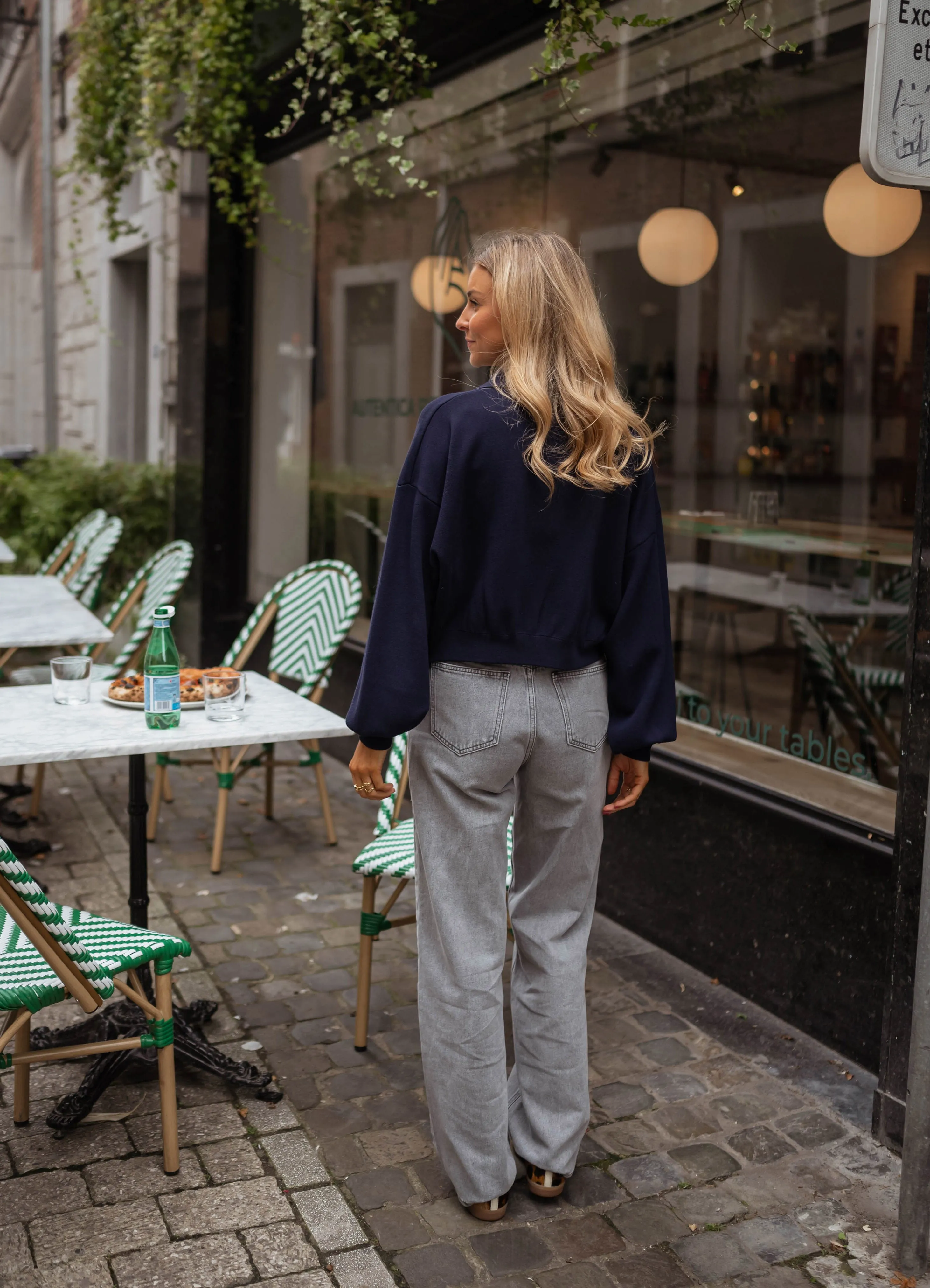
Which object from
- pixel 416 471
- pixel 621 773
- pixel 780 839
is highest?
pixel 416 471

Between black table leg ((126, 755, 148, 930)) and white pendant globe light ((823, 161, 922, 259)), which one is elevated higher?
white pendant globe light ((823, 161, 922, 259))

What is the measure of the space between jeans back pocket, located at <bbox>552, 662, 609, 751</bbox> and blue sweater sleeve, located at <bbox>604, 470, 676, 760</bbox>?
0.04m

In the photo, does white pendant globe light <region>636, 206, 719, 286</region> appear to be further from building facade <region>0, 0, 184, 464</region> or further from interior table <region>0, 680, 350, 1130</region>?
interior table <region>0, 680, 350, 1130</region>

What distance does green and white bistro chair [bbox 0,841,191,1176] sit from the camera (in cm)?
247

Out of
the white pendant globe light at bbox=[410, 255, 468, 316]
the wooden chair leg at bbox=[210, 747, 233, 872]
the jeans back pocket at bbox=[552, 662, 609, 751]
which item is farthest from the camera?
the white pendant globe light at bbox=[410, 255, 468, 316]

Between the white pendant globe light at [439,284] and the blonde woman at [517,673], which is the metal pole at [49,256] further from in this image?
the blonde woman at [517,673]

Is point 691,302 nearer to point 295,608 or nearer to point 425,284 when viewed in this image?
point 425,284

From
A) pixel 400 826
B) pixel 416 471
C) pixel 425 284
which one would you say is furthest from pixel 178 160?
pixel 416 471

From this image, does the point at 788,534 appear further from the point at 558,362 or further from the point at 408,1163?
the point at 408,1163

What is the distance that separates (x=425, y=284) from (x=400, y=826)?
3536 millimetres

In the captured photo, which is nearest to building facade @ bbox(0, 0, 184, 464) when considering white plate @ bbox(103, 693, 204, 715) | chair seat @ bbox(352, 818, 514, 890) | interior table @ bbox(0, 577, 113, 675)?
interior table @ bbox(0, 577, 113, 675)

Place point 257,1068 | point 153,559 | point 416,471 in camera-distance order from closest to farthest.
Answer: point 416,471 → point 257,1068 → point 153,559

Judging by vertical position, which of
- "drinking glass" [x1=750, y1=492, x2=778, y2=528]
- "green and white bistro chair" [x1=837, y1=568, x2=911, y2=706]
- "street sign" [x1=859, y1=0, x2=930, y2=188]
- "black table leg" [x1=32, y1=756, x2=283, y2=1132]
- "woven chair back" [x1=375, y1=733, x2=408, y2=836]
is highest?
"street sign" [x1=859, y1=0, x2=930, y2=188]

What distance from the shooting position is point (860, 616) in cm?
593
